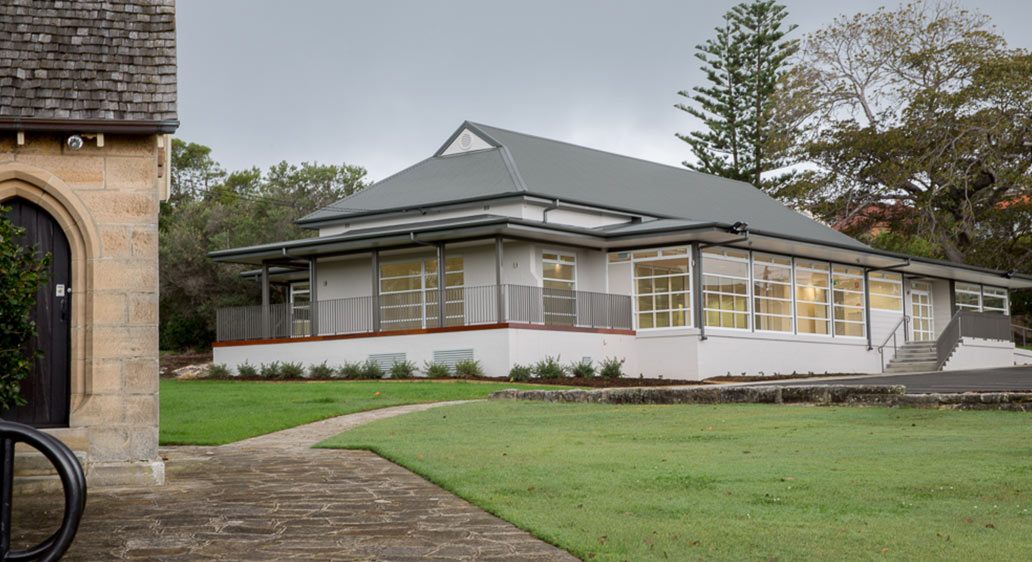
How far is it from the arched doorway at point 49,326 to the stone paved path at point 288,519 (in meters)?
1.27

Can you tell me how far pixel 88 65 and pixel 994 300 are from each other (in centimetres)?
4132

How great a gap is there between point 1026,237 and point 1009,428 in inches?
1433

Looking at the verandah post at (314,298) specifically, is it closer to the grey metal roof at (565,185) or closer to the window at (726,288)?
the grey metal roof at (565,185)

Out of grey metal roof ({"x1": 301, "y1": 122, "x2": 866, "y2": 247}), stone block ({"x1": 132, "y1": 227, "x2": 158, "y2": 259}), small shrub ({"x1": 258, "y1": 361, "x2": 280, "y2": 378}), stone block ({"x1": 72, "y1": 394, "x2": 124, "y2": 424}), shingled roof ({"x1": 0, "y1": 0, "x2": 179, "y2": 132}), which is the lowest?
stone block ({"x1": 72, "y1": 394, "x2": 124, "y2": 424})

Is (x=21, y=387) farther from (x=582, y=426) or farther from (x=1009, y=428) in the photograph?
(x=1009, y=428)

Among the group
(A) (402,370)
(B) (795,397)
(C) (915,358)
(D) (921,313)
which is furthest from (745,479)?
(D) (921,313)

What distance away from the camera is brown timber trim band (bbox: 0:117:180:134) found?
1126 centimetres

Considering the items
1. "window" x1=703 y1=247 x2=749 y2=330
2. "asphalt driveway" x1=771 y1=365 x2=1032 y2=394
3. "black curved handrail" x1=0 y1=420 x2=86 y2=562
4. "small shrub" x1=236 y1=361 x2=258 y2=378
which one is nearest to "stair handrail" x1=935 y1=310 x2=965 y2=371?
"asphalt driveway" x1=771 y1=365 x2=1032 y2=394

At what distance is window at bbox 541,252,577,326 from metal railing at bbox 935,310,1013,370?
1217 centimetres

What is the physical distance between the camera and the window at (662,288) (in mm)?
32750

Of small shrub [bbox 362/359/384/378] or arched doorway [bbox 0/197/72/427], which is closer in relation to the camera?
arched doorway [bbox 0/197/72/427]

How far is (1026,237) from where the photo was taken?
48500 mm

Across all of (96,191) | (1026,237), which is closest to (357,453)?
(96,191)

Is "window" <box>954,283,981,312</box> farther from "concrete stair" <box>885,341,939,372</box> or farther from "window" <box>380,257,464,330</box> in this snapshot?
"window" <box>380,257,464,330</box>
